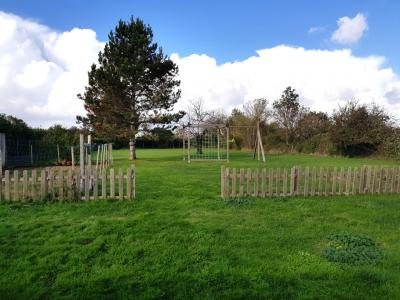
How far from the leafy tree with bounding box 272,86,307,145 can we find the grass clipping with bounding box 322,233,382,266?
1494 inches

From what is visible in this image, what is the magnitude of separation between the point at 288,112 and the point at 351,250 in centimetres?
4295

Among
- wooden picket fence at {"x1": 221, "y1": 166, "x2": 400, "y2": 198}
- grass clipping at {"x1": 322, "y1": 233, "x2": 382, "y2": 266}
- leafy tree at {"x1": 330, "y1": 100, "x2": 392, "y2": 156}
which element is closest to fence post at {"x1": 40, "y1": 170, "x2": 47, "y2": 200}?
wooden picket fence at {"x1": 221, "y1": 166, "x2": 400, "y2": 198}

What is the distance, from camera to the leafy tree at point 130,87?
2883cm

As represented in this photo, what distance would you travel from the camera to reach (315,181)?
10070 millimetres

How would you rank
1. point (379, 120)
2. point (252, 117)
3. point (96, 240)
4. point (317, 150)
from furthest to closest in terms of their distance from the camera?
point (252, 117)
point (317, 150)
point (379, 120)
point (96, 240)

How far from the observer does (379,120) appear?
105 ft

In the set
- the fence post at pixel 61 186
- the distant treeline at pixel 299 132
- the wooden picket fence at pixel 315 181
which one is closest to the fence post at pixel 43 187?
the fence post at pixel 61 186

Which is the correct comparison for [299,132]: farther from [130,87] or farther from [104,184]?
[104,184]

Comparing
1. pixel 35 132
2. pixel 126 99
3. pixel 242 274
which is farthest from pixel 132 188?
pixel 35 132

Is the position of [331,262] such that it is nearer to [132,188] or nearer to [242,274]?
[242,274]

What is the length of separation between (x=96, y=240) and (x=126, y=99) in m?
25.1

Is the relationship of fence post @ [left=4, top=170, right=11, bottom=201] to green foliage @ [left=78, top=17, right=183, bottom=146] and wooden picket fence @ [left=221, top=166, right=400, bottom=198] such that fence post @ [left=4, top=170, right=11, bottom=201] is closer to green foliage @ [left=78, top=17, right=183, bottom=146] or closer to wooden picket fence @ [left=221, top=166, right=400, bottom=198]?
wooden picket fence @ [left=221, top=166, right=400, bottom=198]

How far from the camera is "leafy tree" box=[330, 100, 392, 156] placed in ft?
104

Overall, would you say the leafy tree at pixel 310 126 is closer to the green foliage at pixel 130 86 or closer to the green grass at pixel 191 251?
the green foliage at pixel 130 86
